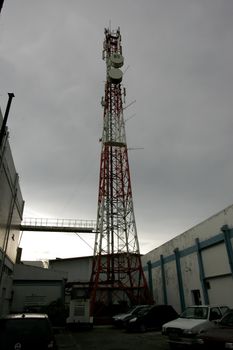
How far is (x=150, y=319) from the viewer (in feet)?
54.9

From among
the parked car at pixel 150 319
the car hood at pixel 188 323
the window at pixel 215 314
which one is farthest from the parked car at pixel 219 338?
the parked car at pixel 150 319

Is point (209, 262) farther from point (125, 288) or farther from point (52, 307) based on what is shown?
point (52, 307)

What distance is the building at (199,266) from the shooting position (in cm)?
1692

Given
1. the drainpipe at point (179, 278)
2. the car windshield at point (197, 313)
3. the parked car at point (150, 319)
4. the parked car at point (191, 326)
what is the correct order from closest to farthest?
the parked car at point (191, 326)
the car windshield at point (197, 313)
the parked car at point (150, 319)
the drainpipe at point (179, 278)

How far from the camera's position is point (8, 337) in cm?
602

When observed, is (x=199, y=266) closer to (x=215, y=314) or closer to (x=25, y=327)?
(x=215, y=314)

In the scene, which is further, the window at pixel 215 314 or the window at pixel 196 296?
the window at pixel 196 296

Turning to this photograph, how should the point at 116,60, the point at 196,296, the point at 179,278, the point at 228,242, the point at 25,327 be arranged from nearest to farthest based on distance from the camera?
the point at 25,327 → the point at 228,242 → the point at 196,296 → the point at 179,278 → the point at 116,60

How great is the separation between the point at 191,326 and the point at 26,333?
272 inches

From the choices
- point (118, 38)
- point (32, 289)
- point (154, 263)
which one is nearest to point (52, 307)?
point (32, 289)

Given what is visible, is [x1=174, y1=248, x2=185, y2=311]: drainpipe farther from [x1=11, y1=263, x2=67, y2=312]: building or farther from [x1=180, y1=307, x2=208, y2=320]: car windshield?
[x1=11, y1=263, x2=67, y2=312]: building

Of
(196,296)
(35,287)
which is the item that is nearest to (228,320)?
(196,296)

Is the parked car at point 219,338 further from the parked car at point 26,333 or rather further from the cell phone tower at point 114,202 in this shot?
the cell phone tower at point 114,202

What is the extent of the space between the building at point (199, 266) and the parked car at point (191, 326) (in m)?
5.11
